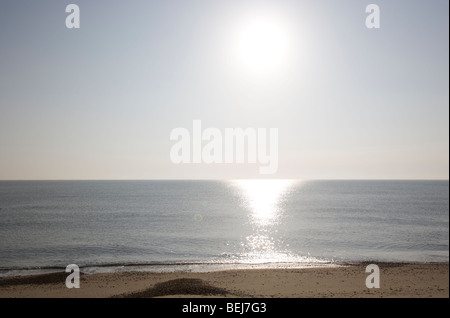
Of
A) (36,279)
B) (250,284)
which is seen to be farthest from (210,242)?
(36,279)

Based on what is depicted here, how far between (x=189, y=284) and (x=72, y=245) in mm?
26835

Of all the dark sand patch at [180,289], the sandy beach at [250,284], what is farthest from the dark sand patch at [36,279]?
the dark sand patch at [180,289]

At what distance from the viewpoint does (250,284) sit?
24141 mm

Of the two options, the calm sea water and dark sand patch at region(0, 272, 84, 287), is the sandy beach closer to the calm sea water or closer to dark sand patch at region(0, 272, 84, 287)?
dark sand patch at region(0, 272, 84, 287)

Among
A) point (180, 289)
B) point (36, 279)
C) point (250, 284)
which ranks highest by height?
point (180, 289)

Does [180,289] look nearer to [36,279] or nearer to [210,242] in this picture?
[36,279]

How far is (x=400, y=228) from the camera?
58.9m

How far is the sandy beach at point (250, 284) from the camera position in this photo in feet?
69.5

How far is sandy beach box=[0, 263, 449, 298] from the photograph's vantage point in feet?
69.5

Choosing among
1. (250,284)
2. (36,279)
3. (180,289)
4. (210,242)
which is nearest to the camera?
(180,289)

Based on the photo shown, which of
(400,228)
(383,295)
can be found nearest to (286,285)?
(383,295)

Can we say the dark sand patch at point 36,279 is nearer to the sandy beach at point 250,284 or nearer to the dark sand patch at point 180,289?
the sandy beach at point 250,284

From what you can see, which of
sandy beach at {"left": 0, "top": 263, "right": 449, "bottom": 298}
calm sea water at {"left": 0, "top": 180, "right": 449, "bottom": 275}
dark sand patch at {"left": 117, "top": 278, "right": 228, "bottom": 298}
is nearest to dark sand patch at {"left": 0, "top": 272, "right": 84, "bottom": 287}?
sandy beach at {"left": 0, "top": 263, "right": 449, "bottom": 298}
